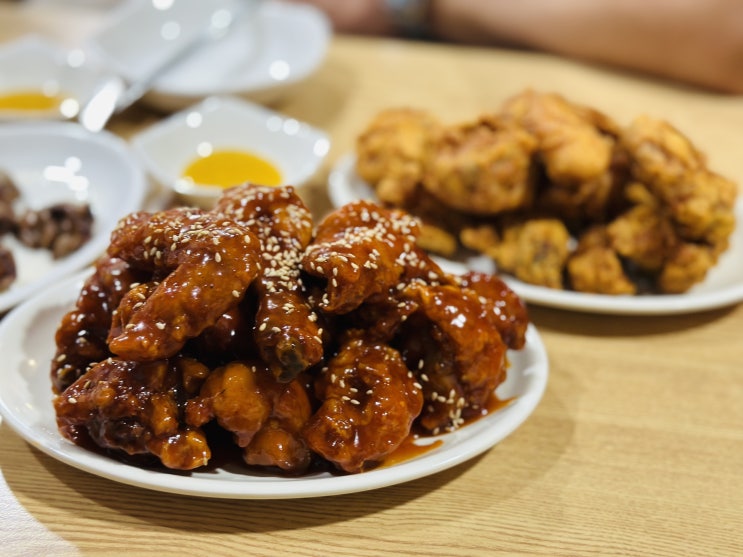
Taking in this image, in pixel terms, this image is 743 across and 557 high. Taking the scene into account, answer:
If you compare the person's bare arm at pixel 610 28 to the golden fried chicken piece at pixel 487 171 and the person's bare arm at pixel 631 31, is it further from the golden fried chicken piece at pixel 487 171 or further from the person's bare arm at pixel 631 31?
the golden fried chicken piece at pixel 487 171

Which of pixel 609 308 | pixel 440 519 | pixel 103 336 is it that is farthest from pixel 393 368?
pixel 609 308

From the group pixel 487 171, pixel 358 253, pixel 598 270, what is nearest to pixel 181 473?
pixel 358 253

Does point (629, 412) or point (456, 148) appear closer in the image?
point (629, 412)

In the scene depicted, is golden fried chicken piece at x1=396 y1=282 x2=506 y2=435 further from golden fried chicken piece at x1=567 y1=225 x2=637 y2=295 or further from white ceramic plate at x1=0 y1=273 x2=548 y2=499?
golden fried chicken piece at x1=567 y1=225 x2=637 y2=295

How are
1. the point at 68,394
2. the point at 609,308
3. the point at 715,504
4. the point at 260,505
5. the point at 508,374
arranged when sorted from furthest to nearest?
1. the point at 609,308
2. the point at 508,374
3. the point at 715,504
4. the point at 260,505
5. the point at 68,394

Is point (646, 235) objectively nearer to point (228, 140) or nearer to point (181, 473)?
point (181, 473)

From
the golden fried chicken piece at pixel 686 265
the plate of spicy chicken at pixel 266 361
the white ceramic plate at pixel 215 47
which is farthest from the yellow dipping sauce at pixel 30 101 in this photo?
the golden fried chicken piece at pixel 686 265

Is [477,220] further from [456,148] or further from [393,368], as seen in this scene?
[393,368]
